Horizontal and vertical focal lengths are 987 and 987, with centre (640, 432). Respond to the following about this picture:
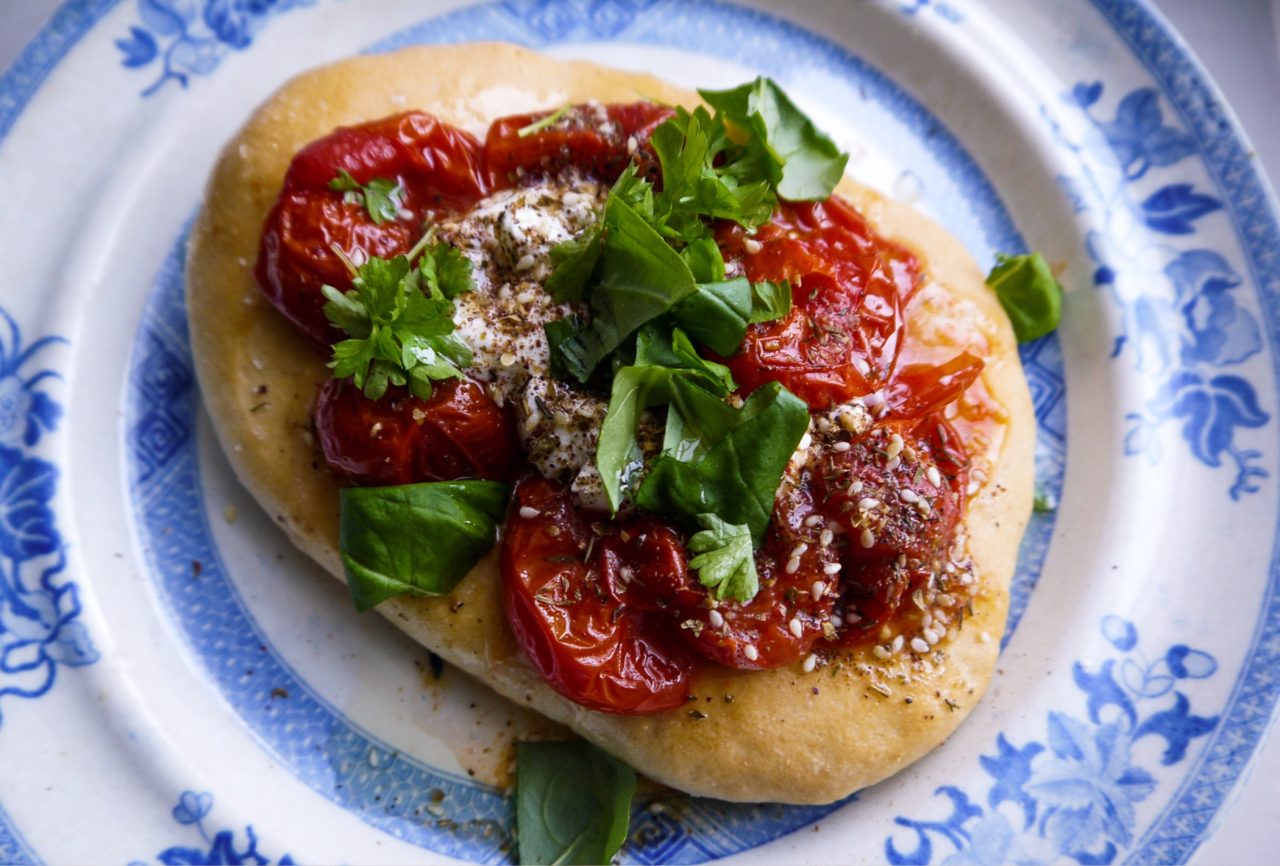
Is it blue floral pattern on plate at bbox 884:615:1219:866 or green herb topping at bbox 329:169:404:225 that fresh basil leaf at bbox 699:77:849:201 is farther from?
blue floral pattern on plate at bbox 884:615:1219:866

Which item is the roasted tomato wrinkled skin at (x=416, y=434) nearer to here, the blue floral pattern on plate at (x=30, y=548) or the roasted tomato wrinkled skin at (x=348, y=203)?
the roasted tomato wrinkled skin at (x=348, y=203)

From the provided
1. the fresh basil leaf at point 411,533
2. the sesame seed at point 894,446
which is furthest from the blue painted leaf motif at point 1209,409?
the fresh basil leaf at point 411,533

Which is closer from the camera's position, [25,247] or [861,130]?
[25,247]

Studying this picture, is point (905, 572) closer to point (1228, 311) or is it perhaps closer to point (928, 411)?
point (928, 411)

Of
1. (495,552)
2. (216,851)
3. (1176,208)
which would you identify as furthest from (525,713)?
(1176,208)

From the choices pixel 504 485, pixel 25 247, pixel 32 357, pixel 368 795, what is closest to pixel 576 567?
pixel 504 485

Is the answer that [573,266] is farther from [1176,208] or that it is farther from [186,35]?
[1176,208]
